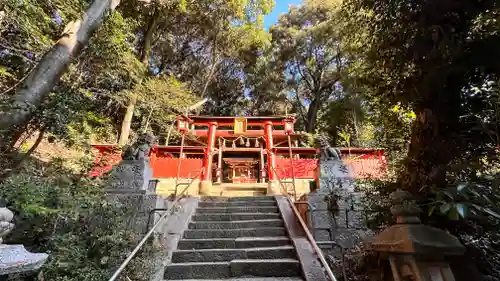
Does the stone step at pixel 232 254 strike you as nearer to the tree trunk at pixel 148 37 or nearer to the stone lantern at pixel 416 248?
the stone lantern at pixel 416 248

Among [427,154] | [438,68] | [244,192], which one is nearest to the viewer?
[438,68]

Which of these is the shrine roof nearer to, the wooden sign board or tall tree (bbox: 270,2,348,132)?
the wooden sign board

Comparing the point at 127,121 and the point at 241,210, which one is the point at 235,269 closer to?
the point at 241,210

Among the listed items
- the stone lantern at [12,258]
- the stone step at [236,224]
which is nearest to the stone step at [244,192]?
the stone step at [236,224]

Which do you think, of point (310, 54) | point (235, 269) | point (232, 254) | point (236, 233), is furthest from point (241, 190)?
point (310, 54)

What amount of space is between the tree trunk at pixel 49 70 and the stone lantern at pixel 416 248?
15.0 feet

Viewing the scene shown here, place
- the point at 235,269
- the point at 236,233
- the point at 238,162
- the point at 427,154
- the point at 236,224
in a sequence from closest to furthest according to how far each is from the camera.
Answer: the point at 427,154 → the point at 235,269 → the point at 236,233 → the point at 236,224 → the point at 238,162

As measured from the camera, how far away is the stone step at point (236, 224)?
4.57 m

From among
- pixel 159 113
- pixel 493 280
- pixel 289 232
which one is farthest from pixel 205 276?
pixel 159 113

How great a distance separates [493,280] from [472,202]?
931 millimetres

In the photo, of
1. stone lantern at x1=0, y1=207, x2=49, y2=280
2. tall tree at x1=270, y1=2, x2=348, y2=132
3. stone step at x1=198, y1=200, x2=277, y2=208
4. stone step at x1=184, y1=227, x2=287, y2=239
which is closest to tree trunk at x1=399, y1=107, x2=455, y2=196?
stone step at x1=184, y1=227, x2=287, y2=239

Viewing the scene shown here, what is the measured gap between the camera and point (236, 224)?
4.61 meters

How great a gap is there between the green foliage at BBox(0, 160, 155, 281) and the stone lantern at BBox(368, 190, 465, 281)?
8.61 feet

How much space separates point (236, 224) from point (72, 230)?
2321 mm
